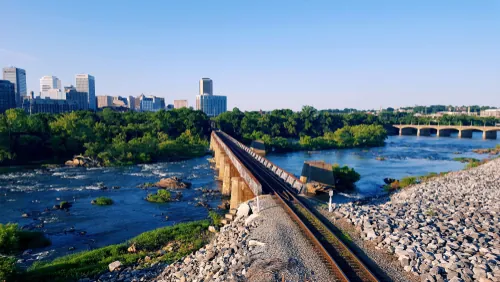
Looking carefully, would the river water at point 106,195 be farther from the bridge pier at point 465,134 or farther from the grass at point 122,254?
the bridge pier at point 465,134

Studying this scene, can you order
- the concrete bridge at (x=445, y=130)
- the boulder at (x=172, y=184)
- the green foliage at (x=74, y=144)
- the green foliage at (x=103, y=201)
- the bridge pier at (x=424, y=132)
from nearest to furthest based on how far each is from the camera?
the green foliage at (x=103, y=201), the boulder at (x=172, y=184), the green foliage at (x=74, y=144), the concrete bridge at (x=445, y=130), the bridge pier at (x=424, y=132)

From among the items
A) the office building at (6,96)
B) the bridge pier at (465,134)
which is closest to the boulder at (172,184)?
the bridge pier at (465,134)

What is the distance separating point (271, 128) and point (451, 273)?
97.8 metres

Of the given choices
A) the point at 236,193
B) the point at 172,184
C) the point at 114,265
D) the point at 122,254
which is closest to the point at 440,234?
the point at 236,193

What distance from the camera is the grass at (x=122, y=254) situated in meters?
15.7

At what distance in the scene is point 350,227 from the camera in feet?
49.8

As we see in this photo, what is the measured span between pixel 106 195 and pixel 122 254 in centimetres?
1673

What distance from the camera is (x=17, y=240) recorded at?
19906 mm

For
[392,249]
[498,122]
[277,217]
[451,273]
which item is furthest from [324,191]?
[498,122]

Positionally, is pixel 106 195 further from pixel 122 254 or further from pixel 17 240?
pixel 122 254

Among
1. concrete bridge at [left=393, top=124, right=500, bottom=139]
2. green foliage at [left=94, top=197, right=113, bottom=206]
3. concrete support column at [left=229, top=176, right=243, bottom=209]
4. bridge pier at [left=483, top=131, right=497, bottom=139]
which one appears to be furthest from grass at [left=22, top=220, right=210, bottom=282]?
bridge pier at [left=483, top=131, right=497, bottom=139]

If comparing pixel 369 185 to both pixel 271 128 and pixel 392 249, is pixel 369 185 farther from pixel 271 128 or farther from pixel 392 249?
pixel 271 128

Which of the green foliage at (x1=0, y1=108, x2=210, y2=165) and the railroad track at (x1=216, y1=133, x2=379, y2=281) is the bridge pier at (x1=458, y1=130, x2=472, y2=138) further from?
the railroad track at (x1=216, y1=133, x2=379, y2=281)

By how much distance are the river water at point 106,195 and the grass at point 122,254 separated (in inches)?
78.6
